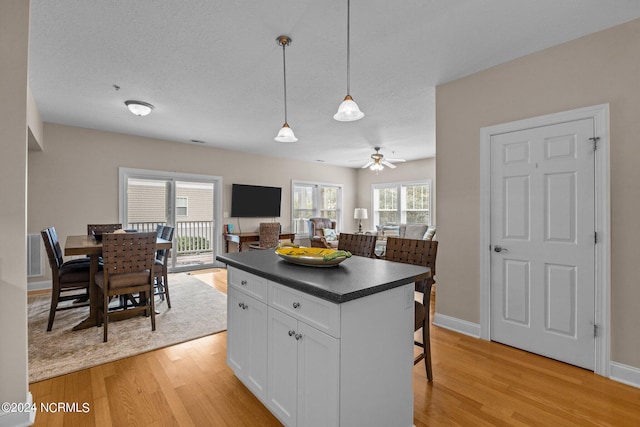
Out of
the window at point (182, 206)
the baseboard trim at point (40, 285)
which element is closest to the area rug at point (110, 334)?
the baseboard trim at point (40, 285)

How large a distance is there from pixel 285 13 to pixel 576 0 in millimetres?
1939

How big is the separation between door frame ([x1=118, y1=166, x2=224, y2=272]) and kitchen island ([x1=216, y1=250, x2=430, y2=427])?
3974mm

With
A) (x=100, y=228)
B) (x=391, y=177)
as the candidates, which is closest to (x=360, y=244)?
(x=100, y=228)

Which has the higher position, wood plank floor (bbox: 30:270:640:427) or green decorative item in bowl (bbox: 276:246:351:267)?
green decorative item in bowl (bbox: 276:246:351:267)

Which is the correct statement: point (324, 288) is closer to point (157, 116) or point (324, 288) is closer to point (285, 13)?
point (285, 13)

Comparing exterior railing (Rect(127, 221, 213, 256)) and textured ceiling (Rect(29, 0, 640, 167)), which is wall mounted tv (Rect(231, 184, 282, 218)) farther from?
textured ceiling (Rect(29, 0, 640, 167))

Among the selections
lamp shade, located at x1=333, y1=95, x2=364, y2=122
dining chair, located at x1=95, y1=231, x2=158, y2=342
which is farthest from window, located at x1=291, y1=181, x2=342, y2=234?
lamp shade, located at x1=333, y1=95, x2=364, y2=122

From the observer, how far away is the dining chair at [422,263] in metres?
2.14

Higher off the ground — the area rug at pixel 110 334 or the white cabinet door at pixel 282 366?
the white cabinet door at pixel 282 366

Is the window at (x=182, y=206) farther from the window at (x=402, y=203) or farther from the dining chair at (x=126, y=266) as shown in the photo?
the window at (x=402, y=203)

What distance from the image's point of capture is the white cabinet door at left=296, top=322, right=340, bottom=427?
1.33 metres

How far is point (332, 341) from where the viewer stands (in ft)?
4.37

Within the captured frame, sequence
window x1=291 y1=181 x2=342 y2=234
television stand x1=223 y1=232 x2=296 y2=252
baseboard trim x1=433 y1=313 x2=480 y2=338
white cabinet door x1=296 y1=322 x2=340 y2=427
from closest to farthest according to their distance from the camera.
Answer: white cabinet door x1=296 y1=322 x2=340 y2=427 → baseboard trim x1=433 y1=313 x2=480 y2=338 → television stand x1=223 y1=232 x2=296 y2=252 → window x1=291 y1=181 x2=342 y2=234

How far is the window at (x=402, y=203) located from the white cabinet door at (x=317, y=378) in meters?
6.72
